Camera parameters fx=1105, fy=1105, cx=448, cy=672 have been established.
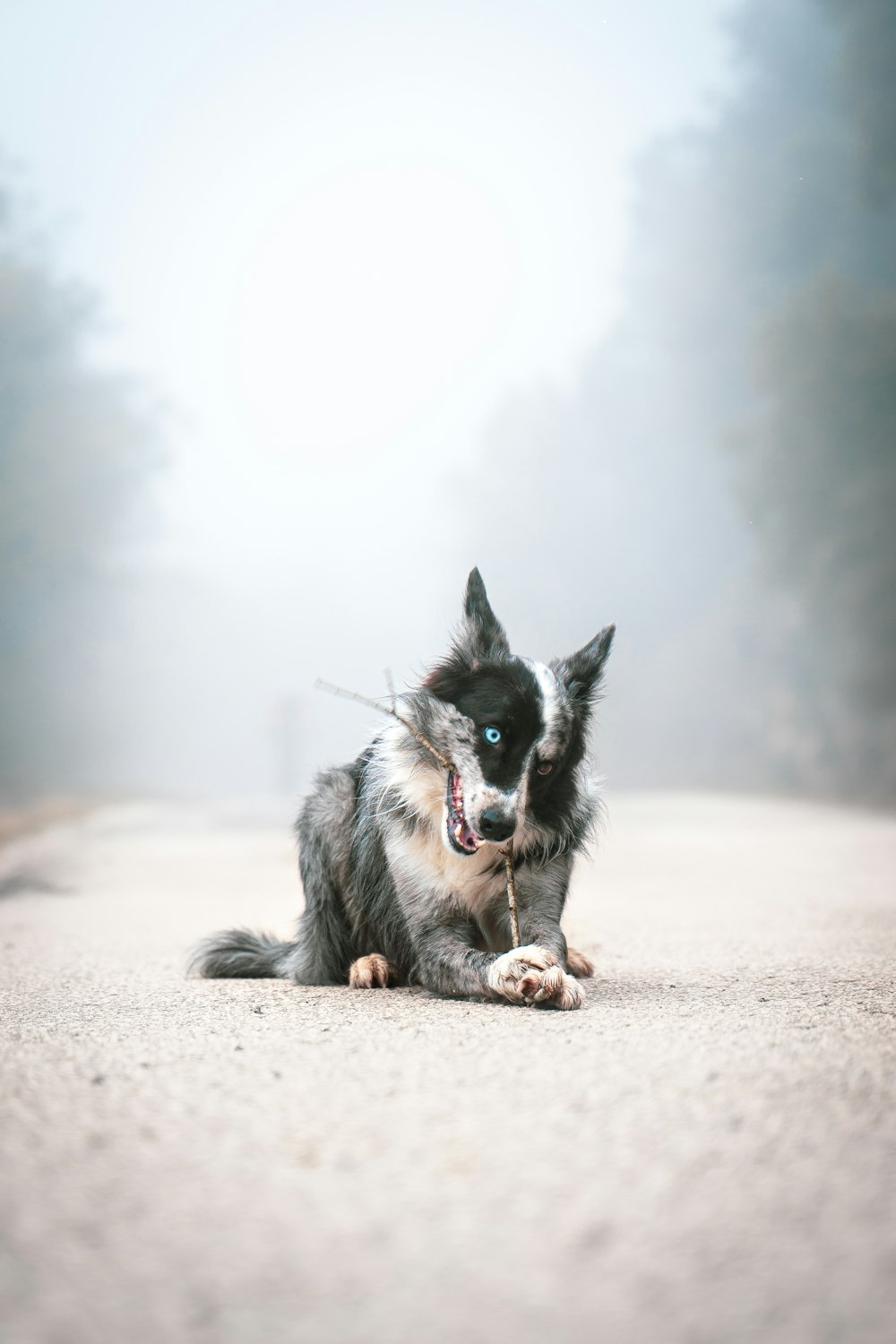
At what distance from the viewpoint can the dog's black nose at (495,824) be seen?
286 cm

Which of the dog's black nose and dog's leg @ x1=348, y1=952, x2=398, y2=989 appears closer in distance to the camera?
the dog's black nose

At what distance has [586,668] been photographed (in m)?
3.36

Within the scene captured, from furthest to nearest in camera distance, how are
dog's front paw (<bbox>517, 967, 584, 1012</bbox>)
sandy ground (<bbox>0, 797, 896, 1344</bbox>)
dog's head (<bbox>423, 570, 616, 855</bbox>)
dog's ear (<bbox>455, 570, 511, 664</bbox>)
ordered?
dog's ear (<bbox>455, 570, 511, 664</bbox>) < dog's head (<bbox>423, 570, 616, 855</bbox>) < dog's front paw (<bbox>517, 967, 584, 1012</bbox>) < sandy ground (<bbox>0, 797, 896, 1344</bbox>)

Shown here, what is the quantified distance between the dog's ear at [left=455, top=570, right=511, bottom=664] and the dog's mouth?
0.40 metres

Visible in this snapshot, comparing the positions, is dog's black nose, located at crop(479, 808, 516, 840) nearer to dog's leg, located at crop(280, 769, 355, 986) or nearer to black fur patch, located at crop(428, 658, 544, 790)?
black fur patch, located at crop(428, 658, 544, 790)

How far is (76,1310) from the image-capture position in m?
1.20

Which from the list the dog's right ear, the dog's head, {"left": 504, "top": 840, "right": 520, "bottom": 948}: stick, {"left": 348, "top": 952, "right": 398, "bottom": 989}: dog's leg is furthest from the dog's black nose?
{"left": 348, "top": 952, "right": 398, "bottom": 989}: dog's leg

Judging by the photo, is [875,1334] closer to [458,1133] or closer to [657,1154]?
[657,1154]

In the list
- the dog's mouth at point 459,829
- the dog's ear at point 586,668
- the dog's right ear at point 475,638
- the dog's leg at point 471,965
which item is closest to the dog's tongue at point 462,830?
the dog's mouth at point 459,829

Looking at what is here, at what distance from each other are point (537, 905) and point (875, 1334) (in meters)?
1.98

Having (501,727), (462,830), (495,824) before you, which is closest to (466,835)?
(462,830)

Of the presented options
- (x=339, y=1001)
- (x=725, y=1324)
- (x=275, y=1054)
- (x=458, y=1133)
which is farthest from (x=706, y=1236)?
(x=339, y=1001)

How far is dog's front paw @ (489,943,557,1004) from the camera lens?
268 cm

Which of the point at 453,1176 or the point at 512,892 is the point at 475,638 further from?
the point at 453,1176
